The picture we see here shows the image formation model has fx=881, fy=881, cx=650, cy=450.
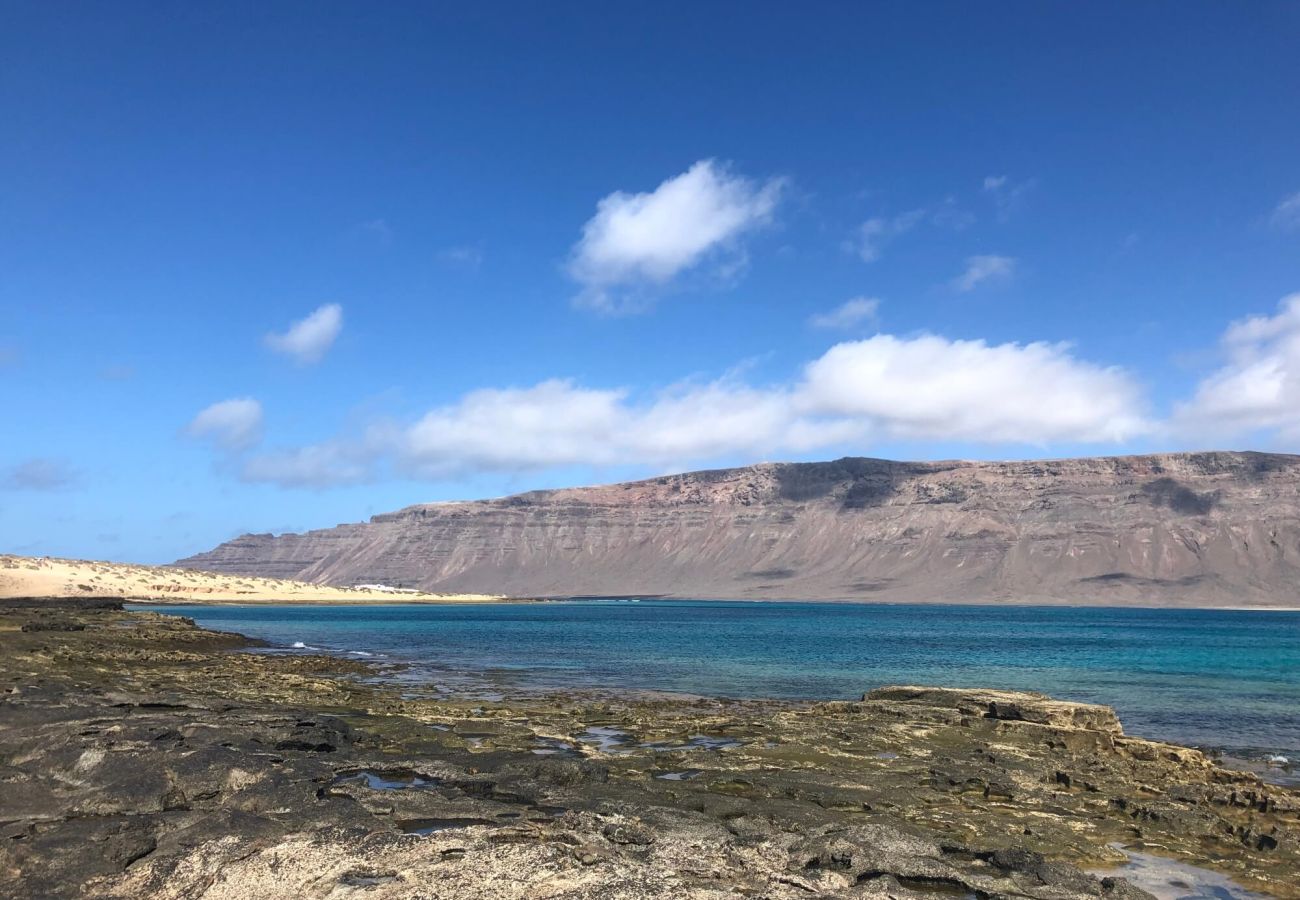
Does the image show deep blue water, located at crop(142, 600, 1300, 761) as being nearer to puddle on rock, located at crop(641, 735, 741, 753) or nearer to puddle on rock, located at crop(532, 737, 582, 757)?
puddle on rock, located at crop(641, 735, 741, 753)

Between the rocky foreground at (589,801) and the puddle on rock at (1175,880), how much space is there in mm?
434

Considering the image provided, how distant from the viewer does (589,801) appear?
49.7 ft

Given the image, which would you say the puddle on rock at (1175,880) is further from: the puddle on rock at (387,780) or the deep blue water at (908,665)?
the deep blue water at (908,665)

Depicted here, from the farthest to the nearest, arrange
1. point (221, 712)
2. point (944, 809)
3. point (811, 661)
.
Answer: point (811, 661) → point (221, 712) → point (944, 809)

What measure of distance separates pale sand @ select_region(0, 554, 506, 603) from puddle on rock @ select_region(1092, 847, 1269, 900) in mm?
114689

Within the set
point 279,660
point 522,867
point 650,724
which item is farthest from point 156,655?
point 522,867

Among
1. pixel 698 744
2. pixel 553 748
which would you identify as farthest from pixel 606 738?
pixel 553 748

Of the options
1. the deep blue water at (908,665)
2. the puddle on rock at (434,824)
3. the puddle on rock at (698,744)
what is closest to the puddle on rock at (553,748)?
the puddle on rock at (698,744)

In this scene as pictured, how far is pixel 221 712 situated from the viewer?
75.3ft

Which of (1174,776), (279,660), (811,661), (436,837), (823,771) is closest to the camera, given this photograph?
(436,837)

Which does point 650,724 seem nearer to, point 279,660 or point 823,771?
point 823,771

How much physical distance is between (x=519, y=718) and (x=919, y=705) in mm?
13218

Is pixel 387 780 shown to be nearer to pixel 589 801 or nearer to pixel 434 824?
pixel 434 824

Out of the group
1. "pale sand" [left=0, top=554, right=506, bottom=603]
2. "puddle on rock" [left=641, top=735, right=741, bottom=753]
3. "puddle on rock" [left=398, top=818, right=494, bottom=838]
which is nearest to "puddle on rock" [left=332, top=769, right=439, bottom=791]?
"puddle on rock" [left=398, top=818, right=494, bottom=838]
